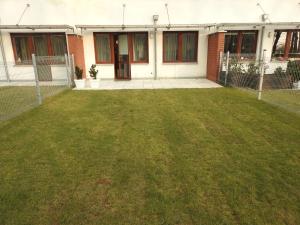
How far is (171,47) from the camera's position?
13742mm

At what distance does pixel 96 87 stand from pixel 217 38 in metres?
6.45

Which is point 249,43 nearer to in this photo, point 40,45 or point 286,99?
point 286,99

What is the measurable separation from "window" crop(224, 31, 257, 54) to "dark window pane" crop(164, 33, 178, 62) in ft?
9.47

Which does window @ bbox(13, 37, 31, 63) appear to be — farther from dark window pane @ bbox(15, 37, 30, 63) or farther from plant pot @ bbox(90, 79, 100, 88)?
plant pot @ bbox(90, 79, 100, 88)

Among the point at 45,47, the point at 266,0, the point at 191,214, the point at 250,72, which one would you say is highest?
the point at 266,0

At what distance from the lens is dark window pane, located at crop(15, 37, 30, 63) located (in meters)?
13.3

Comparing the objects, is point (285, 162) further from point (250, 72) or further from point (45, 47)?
point (45, 47)

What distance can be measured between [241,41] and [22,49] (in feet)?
41.2

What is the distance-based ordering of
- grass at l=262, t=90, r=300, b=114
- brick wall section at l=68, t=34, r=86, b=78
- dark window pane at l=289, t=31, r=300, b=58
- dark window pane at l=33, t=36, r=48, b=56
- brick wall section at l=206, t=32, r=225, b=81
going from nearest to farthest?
grass at l=262, t=90, r=300, b=114 < brick wall section at l=206, t=32, r=225, b=81 < brick wall section at l=68, t=34, r=86, b=78 < dark window pane at l=33, t=36, r=48, b=56 < dark window pane at l=289, t=31, r=300, b=58

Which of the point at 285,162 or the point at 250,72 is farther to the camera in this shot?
the point at 250,72

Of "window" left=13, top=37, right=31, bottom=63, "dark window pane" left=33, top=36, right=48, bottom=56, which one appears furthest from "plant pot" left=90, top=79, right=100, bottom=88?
"window" left=13, top=37, right=31, bottom=63

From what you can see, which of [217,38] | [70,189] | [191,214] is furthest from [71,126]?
[217,38]

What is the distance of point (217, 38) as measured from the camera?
11.8m

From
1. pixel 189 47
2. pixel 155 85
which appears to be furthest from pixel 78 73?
pixel 189 47
